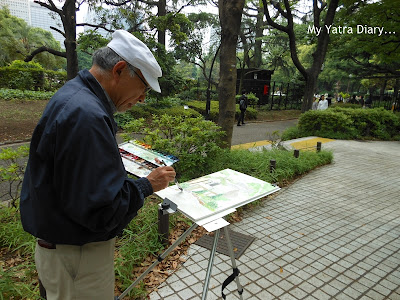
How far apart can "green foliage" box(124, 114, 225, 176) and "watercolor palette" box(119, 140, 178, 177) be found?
242 cm

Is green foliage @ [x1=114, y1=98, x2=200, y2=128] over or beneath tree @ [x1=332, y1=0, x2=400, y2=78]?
beneath

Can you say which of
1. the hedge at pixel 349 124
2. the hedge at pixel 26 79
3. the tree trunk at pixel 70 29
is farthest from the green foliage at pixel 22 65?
the hedge at pixel 349 124

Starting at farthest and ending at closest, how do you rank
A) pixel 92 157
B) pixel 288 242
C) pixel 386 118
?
pixel 386 118
pixel 288 242
pixel 92 157

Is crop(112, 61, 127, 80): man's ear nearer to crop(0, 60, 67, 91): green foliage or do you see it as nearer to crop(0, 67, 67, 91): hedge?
crop(0, 67, 67, 91): hedge

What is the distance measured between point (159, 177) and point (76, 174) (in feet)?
1.77

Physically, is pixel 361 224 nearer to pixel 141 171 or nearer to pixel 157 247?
pixel 157 247

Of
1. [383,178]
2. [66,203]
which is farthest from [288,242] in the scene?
[383,178]

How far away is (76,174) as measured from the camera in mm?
1124

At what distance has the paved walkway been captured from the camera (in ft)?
9.41

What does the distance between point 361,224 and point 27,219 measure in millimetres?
4684

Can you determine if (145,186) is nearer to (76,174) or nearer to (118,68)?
(76,174)

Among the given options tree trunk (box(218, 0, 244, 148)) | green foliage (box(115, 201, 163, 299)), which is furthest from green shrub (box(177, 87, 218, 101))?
green foliage (box(115, 201, 163, 299))

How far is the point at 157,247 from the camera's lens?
3.31 meters

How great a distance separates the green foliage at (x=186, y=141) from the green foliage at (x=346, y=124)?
758 centimetres
